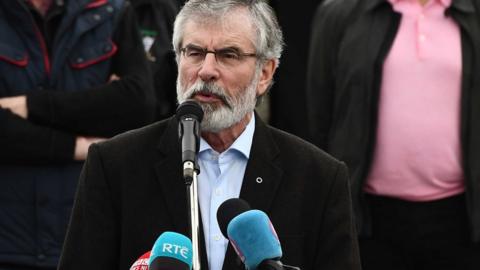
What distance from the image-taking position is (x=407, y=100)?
22.3 feet

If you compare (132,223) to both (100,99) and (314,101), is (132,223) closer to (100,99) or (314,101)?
(100,99)

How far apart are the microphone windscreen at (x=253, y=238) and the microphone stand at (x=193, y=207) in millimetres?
114

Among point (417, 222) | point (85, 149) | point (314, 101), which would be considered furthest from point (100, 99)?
point (417, 222)

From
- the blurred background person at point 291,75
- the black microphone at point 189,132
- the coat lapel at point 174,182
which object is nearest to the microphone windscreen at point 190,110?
the black microphone at point 189,132

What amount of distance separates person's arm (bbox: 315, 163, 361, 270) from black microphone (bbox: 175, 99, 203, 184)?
76 centimetres

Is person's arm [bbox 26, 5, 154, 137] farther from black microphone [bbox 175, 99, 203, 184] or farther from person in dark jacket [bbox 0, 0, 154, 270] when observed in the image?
black microphone [bbox 175, 99, 203, 184]

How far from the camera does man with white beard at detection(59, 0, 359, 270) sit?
197 inches

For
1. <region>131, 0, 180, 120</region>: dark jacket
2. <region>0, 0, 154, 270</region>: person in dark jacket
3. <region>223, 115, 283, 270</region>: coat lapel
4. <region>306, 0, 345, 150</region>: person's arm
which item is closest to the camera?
<region>223, 115, 283, 270</region>: coat lapel

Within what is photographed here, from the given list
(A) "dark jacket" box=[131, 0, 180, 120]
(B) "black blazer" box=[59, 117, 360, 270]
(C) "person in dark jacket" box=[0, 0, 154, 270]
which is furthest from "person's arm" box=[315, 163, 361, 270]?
(A) "dark jacket" box=[131, 0, 180, 120]

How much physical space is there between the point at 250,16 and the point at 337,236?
3.22ft

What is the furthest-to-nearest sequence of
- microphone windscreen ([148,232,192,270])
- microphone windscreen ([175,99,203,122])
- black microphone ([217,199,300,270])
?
microphone windscreen ([175,99,203,122]), black microphone ([217,199,300,270]), microphone windscreen ([148,232,192,270])

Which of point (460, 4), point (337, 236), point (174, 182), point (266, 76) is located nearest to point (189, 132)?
point (174, 182)

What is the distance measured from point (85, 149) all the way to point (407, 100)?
1735 mm

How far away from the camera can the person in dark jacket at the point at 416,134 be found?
6777 millimetres
